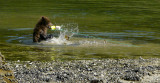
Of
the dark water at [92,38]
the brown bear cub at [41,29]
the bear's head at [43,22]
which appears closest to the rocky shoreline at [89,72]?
the dark water at [92,38]

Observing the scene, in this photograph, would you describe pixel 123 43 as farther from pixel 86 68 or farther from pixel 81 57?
pixel 86 68

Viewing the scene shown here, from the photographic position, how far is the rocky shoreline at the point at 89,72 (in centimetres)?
835

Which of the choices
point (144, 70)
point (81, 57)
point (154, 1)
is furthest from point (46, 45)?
point (154, 1)

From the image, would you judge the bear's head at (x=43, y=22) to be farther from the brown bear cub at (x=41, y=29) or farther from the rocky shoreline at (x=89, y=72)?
the rocky shoreline at (x=89, y=72)

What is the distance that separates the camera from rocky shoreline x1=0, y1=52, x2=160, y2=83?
8.35 meters

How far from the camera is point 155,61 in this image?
35.3ft

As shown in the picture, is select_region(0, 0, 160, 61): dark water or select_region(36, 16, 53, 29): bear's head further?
select_region(36, 16, 53, 29): bear's head

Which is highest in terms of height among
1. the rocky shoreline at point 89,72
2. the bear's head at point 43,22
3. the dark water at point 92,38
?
the bear's head at point 43,22

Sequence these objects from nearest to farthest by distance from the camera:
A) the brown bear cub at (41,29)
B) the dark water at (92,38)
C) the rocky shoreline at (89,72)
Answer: the rocky shoreline at (89,72)
the dark water at (92,38)
the brown bear cub at (41,29)

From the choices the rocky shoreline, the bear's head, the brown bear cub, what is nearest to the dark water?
the brown bear cub

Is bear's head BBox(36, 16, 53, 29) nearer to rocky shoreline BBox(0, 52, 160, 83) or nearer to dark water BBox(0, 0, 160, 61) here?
dark water BBox(0, 0, 160, 61)

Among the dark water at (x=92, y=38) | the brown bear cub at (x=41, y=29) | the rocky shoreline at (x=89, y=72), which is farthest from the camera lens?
the brown bear cub at (x=41, y=29)

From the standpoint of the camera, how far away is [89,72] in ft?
30.3

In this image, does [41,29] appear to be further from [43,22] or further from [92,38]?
[92,38]
